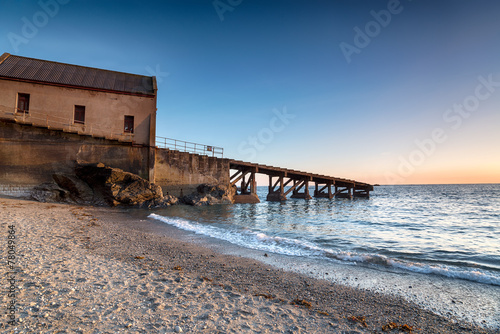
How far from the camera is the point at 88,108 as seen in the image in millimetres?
19797

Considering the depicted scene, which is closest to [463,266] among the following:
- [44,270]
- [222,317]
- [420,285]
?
[420,285]

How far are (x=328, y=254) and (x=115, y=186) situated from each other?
15707 millimetres

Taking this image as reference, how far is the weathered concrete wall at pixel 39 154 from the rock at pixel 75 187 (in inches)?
29.7

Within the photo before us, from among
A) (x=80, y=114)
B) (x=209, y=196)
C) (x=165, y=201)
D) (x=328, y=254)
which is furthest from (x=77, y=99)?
(x=328, y=254)

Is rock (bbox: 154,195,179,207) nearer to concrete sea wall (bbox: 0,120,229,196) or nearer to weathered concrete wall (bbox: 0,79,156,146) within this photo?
concrete sea wall (bbox: 0,120,229,196)

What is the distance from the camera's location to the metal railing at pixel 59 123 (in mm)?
17812

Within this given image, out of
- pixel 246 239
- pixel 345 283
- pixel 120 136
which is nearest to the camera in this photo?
pixel 345 283

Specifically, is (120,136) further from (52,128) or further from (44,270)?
(44,270)

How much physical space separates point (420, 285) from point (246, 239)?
18.3 feet

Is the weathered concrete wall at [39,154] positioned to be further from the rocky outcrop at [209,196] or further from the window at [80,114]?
the rocky outcrop at [209,196]

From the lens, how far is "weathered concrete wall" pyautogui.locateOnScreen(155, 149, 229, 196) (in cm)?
2186

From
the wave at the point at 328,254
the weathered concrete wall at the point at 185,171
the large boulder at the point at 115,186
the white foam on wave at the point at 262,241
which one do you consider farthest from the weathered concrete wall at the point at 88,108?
the wave at the point at 328,254

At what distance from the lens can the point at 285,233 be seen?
11.2 m

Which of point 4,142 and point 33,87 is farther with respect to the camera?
point 33,87
